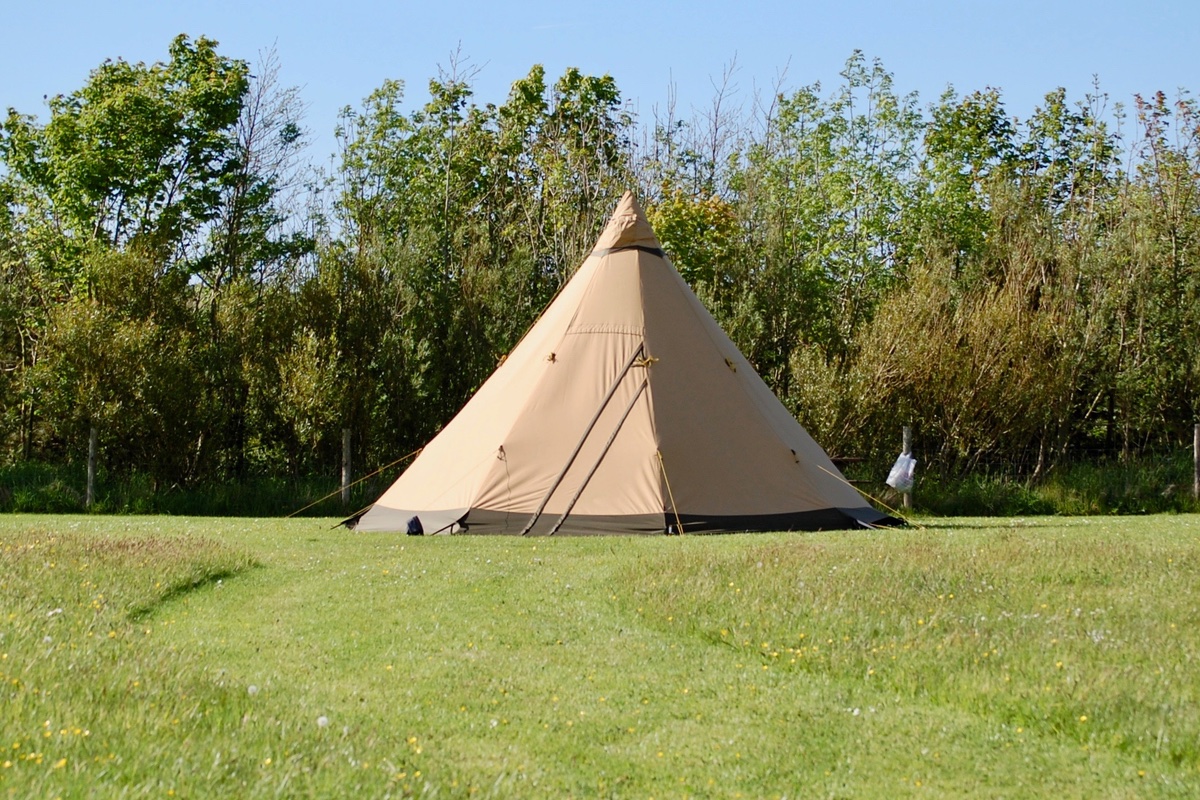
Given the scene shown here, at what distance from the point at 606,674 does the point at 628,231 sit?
375 inches

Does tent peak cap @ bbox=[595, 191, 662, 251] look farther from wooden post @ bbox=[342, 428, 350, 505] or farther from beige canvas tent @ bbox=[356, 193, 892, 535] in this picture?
wooden post @ bbox=[342, 428, 350, 505]

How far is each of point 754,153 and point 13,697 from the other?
27.8 metres

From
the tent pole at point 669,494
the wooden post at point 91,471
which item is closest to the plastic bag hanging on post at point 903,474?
the tent pole at point 669,494

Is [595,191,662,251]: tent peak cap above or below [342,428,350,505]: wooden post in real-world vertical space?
above

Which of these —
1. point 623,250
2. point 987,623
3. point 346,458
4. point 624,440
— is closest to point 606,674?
point 987,623


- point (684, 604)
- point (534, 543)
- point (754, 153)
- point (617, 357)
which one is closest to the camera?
point (684, 604)

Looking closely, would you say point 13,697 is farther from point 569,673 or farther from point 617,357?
point 617,357

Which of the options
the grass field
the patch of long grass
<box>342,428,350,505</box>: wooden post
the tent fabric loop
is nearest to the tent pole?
the patch of long grass

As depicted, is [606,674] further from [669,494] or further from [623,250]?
[623,250]

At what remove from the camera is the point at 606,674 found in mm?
6352

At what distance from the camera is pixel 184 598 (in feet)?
27.9

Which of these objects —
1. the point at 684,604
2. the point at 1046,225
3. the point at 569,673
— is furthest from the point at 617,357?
the point at 1046,225

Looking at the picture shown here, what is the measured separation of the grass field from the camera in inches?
185

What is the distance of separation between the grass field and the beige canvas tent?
3.06 meters
